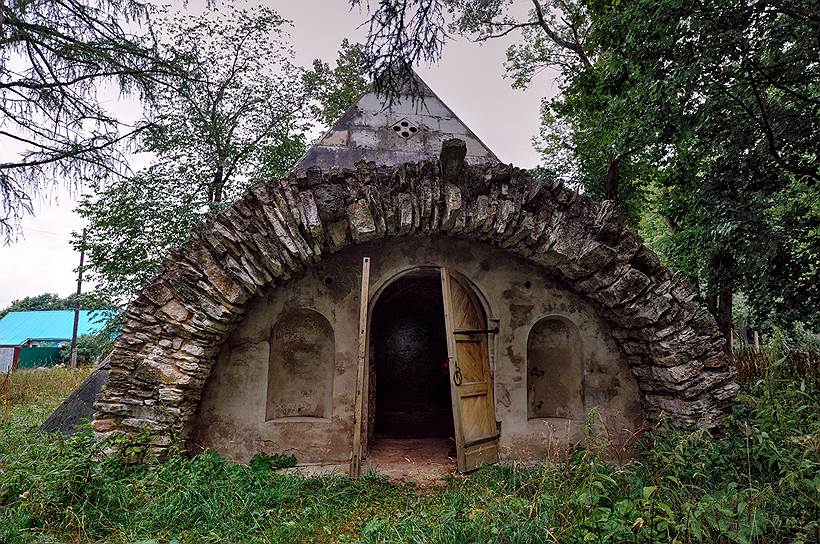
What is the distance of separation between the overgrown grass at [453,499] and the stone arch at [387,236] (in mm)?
490

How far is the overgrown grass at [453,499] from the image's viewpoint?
2.99 m

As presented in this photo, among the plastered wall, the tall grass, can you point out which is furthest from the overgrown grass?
the tall grass

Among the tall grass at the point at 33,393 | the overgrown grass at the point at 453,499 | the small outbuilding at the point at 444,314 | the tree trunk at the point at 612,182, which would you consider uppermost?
the tree trunk at the point at 612,182

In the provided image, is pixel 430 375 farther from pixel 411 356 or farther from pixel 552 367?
pixel 552 367

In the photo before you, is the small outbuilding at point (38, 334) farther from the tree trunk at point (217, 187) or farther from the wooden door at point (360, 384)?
the wooden door at point (360, 384)

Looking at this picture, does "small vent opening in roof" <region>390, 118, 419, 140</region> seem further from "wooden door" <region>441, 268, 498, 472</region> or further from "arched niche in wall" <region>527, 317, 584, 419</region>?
"arched niche in wall" <region>527, 317, 584, 419</region>

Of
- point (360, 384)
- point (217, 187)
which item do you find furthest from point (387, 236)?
point (217, 187)

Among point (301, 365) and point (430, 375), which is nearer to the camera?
point (301, 365)

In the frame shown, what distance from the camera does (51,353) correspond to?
673 inches

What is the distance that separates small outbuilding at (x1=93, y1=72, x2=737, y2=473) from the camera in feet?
15.3

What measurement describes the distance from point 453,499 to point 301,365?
8.16ft

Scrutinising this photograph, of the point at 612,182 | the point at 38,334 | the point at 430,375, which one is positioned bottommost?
the point at 430,375

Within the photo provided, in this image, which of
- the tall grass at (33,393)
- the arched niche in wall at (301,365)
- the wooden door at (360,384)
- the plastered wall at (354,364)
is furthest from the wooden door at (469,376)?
the tall grass at (33,393)

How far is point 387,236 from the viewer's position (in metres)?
5.20
